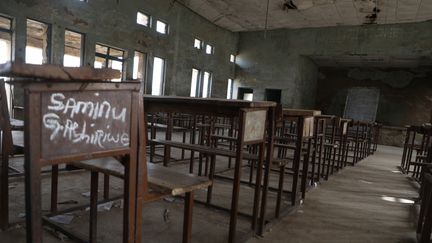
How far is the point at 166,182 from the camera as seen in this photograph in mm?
1449

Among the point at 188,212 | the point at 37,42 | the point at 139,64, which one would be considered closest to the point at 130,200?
the point at 188,212

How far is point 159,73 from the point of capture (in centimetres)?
1109

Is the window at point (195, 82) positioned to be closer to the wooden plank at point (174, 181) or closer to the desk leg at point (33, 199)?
the wooden plank at point (174, 181)

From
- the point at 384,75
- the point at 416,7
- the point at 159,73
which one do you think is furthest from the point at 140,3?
the point at 384,75

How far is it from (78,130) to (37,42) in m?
10.5

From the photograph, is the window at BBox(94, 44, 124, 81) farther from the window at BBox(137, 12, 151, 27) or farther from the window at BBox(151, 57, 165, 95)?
the window at BBox(151, 57, 165, 95)

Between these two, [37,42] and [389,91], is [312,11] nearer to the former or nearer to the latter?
[389,91]

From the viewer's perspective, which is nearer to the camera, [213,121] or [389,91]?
[213,121]

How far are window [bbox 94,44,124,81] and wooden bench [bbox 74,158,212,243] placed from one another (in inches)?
306

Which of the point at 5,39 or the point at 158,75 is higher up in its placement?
the point at 5,39

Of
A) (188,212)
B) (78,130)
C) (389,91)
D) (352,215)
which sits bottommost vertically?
(352,215)

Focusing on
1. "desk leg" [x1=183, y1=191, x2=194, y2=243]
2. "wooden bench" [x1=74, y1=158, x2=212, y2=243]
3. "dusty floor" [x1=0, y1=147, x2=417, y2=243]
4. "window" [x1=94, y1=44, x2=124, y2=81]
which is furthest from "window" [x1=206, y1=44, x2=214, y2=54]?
"desk leg" [x1=183, y1=191, x2=194, y2=243]

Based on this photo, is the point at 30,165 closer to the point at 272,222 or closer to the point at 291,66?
the point at 272,222

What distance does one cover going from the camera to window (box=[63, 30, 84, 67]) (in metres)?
8.32
